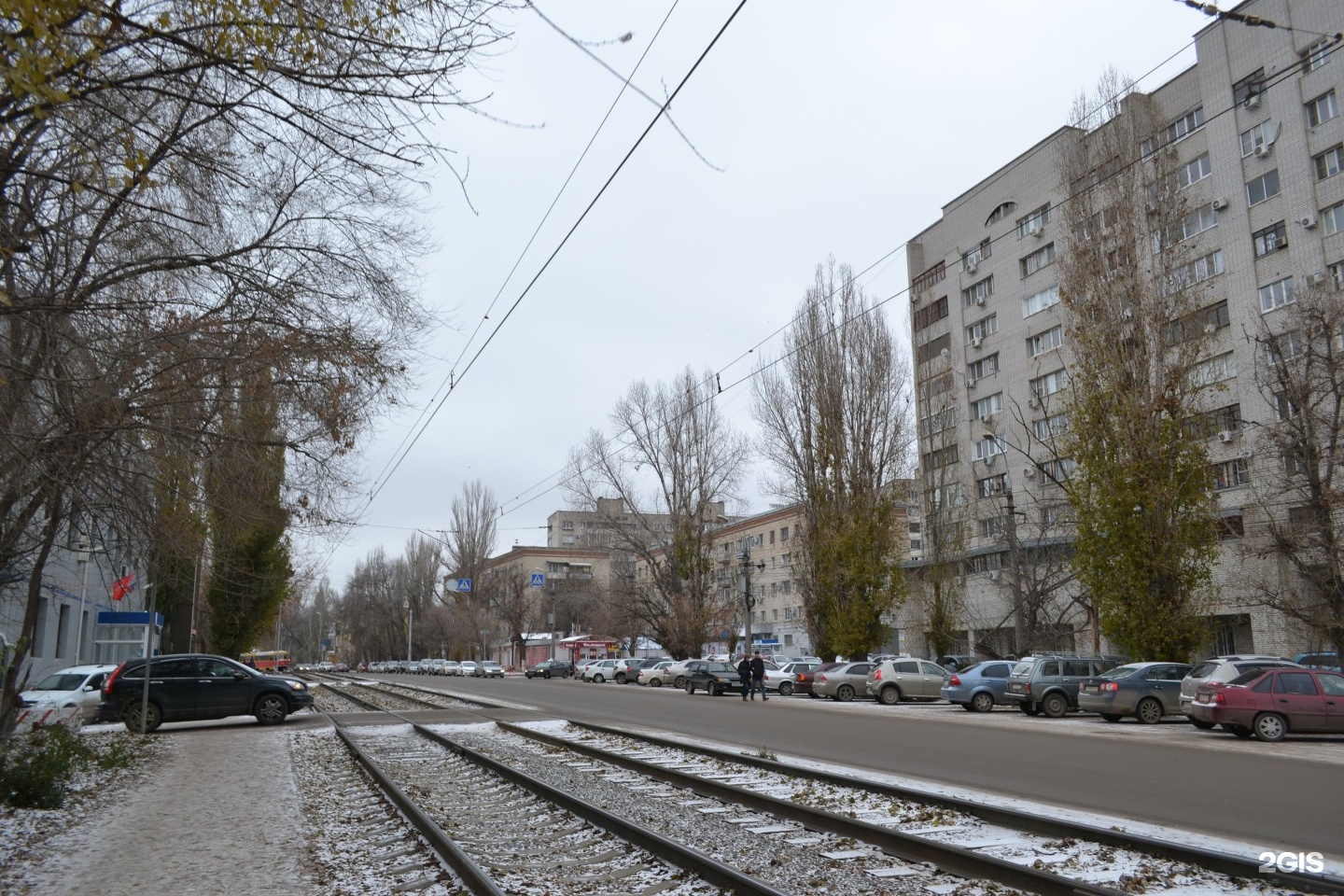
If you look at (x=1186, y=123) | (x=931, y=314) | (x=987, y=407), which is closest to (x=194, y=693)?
(x=1186, y=123)

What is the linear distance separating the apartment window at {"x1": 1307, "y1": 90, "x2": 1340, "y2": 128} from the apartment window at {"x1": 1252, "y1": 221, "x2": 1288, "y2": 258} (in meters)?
3.85

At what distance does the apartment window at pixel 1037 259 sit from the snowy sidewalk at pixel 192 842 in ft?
154

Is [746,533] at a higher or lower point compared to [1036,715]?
higher

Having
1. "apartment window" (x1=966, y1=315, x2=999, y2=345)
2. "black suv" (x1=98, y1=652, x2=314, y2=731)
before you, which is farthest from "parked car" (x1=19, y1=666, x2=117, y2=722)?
"apartment window" (x1=966, y1=315, x2=999, y2=345)

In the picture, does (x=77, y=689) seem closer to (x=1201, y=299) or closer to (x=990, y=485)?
(x=1201, y=299)

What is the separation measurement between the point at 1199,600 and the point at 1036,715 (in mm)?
6289

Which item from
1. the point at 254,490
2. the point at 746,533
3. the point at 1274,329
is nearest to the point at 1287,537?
the point at 1274,329

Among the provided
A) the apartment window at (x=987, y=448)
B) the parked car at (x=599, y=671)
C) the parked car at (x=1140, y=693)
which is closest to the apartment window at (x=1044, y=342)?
the apartment window at (x=987, y=448)

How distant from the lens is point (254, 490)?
1100 cm

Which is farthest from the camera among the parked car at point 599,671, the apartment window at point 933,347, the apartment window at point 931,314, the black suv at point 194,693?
the apartment window at point 931,314

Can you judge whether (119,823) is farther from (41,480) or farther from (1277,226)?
(1277,226)

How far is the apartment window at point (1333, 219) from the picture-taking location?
36531 millimetres

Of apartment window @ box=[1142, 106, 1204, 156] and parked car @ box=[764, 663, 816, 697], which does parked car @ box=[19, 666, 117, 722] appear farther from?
apartment window @ box=[1142, 106, 1204, 156]

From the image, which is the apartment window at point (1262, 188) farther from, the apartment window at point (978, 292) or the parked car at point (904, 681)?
the parked car at point (904, 681)
